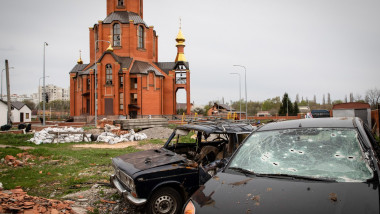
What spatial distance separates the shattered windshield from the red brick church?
36170mm

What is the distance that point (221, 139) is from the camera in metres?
6.80

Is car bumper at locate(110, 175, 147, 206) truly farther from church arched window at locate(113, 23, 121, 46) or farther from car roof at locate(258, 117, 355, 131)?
church arched window at locate(113, 23, 121, 46)

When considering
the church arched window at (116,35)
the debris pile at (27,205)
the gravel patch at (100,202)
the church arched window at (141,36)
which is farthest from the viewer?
the church arched window at (141,36)

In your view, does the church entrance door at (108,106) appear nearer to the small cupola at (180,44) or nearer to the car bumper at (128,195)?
the small cupola at (180,44)

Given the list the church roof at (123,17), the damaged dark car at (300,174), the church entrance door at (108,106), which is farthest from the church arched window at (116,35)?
the damaged dark car at (300,174)

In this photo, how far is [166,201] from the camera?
182 inches

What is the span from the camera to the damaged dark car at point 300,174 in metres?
2.39

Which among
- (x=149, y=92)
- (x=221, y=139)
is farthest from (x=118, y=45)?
(x=221, y=139)

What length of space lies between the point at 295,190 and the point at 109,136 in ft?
60.6

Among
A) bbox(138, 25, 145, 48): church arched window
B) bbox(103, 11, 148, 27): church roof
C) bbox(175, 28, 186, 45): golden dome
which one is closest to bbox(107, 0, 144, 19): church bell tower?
bbox(103, 11, 148, 27): church roof

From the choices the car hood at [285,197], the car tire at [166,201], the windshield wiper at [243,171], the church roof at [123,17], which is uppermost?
the church roof at [123,17]

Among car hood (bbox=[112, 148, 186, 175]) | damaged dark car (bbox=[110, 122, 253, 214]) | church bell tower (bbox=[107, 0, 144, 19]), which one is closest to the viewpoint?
damaged dark car (bbox=[110, 122, 253, 214])

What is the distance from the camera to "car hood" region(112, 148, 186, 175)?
15.6ft

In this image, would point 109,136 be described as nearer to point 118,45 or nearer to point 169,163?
point 169,163
